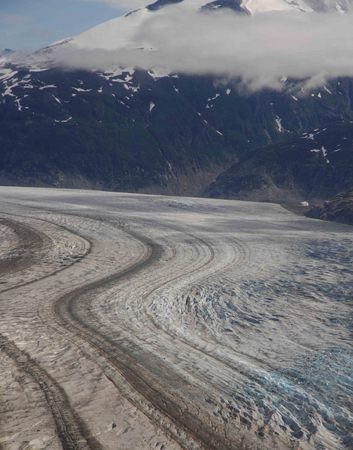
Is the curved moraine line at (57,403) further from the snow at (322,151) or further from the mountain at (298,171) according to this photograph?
the snow at (322,151)

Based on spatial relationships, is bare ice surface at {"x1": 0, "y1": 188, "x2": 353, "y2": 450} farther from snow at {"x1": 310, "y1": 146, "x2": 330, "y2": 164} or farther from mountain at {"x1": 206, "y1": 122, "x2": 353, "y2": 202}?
snow at {"x1": 310, "y1": 146, "x2": 330, "y2": 164}

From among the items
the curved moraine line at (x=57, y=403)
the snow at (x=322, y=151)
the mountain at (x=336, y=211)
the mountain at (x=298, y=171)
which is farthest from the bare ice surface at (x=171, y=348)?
the snow at (x=322, y=151)

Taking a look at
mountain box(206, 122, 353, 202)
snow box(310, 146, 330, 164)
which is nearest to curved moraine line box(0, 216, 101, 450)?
mountain box(206, 122, 353, 202)

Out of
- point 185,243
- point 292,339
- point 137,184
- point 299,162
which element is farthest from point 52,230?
point 137,184

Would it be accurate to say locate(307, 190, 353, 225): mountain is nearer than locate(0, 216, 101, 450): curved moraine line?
No

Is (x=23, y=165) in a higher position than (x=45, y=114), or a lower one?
lower

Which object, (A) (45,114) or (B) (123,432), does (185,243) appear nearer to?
(B) (123,432)

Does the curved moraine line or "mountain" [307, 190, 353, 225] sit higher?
the curved moraine line
